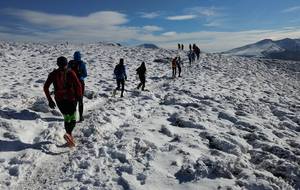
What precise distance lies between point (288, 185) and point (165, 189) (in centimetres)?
252

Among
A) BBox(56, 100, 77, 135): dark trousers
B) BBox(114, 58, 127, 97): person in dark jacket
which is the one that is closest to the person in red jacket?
BBox(56, 100, 77, 135): dark trousers

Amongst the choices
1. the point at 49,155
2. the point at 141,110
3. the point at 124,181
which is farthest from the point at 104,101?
the point at 124,181

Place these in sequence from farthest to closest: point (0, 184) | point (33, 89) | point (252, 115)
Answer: point (33, 89) < point (252, 115) < point (0, 184)

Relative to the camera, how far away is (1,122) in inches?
386

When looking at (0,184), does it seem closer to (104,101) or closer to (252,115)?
(104,101)

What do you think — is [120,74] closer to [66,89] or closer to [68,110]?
[68,110]

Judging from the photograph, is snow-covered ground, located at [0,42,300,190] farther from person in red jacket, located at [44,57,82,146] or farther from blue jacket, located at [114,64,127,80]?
blue jacket, located at [114,64,127,80]

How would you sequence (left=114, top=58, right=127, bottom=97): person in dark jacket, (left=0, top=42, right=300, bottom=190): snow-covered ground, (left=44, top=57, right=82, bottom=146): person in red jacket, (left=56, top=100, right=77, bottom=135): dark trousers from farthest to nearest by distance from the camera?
1. (left=114, top=58, right=127, bottom=97): person in dark jacket
2. (left=56, top=100, right=77, bottom=135): dark trousers
3. (left=44, top=57, right=82, bottom=146): person in red jacket
4. (left=0, top=42, right=300, bottom=190): snow-covered ground

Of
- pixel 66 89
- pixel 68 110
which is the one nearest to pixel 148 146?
pixel 68 110

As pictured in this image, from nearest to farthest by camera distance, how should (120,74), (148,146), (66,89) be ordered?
(66,89), (148,146), (120,74)

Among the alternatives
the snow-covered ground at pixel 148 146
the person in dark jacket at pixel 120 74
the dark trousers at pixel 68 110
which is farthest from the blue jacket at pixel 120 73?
the dark trousers at pixel 68 110

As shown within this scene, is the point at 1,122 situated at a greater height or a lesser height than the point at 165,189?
greater

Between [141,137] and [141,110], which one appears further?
[141,110]

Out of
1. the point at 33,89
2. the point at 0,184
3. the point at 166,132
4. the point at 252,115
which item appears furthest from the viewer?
the point at 33,89
